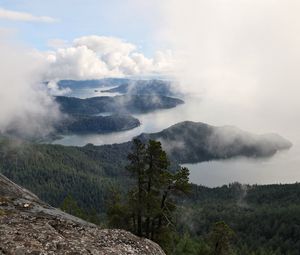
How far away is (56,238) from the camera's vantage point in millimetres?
24906

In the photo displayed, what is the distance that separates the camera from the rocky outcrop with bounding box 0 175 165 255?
23.3 metres

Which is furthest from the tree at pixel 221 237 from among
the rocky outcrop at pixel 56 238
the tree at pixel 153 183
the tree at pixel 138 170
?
the rocky outcrop at pixel 56 238

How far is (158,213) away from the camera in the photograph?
4422 cm

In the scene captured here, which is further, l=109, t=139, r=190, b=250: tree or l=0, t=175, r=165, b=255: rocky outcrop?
l=109, t=139, r=190, b=250: tree

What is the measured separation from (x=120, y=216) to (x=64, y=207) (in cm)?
5558

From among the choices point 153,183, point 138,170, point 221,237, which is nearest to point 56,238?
point 138,170

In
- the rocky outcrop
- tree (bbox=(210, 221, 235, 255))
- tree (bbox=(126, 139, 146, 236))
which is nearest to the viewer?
the rocky outcrop

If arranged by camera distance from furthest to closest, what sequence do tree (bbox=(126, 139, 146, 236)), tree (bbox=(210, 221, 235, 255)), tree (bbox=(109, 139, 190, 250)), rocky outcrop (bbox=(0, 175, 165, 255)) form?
tree (bbox=(210, 221, 235, 255)) → tree (bbox=(126, 139, 146, 236)) → tree (bbox=(109, 139, 190, 250)) → rocky outcrop (bbox=(0, 175, 165, 255))

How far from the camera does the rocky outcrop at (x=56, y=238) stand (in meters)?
23.3

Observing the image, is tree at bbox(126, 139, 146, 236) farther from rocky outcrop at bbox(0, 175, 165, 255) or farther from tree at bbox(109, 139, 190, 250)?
rocky outcrop at bbox(0, 175, 165, 255)

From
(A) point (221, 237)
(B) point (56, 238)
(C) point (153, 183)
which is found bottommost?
(A) point (221, 237)

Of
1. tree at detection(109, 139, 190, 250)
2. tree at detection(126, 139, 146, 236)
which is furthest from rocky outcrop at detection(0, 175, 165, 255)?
tree at detection(109, 139, 190, 250)

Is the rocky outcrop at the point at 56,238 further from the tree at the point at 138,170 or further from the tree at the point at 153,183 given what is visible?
the tree at the point at 153,183

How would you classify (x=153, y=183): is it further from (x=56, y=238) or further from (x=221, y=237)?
(x=221, y=237)
